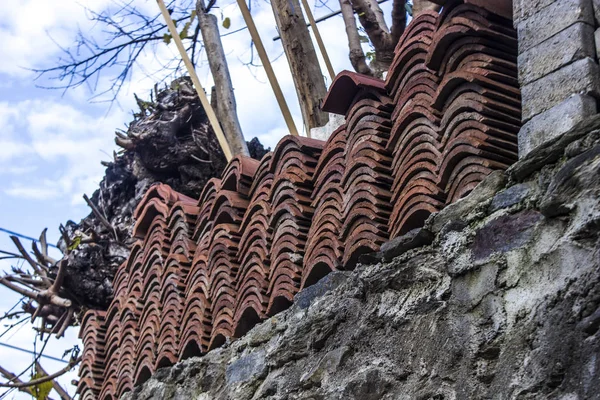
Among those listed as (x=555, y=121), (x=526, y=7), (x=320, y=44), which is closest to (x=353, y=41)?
(x=320, y=44)

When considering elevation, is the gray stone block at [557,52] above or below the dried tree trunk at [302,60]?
below

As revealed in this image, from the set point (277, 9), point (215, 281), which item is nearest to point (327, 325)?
point (215, 281)

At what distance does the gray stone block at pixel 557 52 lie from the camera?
2.77 m

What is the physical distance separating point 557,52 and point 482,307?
83 cm

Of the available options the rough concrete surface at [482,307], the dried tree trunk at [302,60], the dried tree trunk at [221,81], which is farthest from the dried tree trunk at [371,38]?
the rough concrete surface at [482,307]

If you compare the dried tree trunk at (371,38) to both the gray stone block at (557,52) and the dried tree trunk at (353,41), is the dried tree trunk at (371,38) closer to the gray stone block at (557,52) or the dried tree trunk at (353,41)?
the dried tree trunk at (353,41)

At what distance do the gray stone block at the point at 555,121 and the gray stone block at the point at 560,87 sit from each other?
1.0 inches

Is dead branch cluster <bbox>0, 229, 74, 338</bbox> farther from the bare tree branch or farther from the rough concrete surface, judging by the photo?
the rough concrete surface

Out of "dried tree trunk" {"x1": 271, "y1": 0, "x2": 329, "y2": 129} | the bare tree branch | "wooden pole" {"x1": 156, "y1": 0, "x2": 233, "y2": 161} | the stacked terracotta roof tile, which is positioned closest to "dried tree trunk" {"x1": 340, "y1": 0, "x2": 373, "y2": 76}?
"dried tree trunk" {"x1": 271, "y1": 0, "x2": 329, "y2": 129}

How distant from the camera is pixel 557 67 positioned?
281 cm

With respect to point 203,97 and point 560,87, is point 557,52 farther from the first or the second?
point 203,97

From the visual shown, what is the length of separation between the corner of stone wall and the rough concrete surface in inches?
5.4

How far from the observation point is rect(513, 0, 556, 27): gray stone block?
2.95 m

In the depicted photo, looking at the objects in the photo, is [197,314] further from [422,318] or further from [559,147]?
[559,147]
